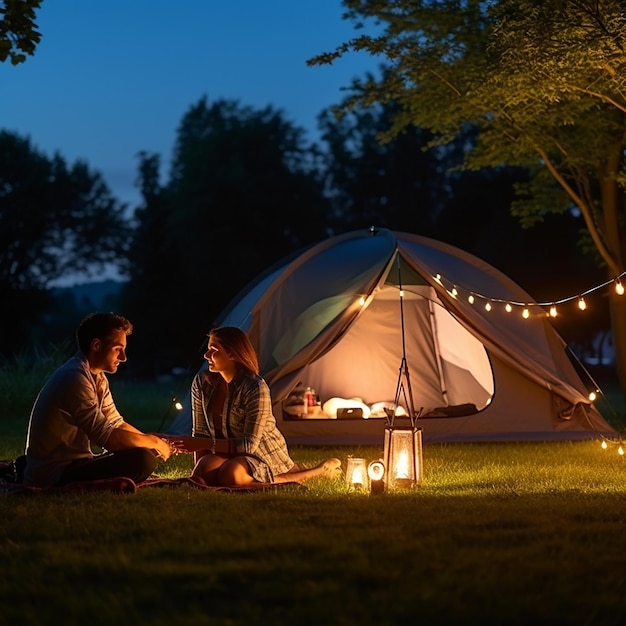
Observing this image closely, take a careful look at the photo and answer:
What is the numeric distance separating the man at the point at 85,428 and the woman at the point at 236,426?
0.32 m

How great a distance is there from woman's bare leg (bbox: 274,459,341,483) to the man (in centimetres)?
77

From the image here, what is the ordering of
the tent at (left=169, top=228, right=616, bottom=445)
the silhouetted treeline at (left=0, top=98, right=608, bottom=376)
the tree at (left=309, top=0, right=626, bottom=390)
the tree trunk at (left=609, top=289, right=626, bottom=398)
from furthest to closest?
1. the silhouetted treeline at (left=0, top=98, right=608, bottom=376)
2. the tree trunk at (left=609, top=289, right=626, bottom=398)
3. the tree at (left=309, top=0, right=626, bottom=390)
4. the tent at (left=169, top=228, right=616, bottom=445)

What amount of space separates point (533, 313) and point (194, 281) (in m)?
23.8

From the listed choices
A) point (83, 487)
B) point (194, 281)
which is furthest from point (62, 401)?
point (194, 281)

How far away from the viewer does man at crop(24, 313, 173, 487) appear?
578 centimetres

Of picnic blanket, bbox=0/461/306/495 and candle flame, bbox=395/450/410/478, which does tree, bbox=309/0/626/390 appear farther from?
picnic blanket, bbox=0/461/306/495

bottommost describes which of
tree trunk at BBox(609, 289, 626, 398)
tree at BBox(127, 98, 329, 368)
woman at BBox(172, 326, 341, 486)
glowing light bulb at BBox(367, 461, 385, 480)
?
glowing light bulb at BBox(367, 461, 385, 480)

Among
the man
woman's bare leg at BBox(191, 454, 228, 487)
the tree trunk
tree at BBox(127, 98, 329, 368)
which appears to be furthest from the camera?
tree at BBox(127, 98, 329, 368)

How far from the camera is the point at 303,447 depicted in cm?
906

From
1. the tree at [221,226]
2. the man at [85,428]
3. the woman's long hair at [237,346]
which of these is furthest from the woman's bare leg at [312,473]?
the tree at [221,226]

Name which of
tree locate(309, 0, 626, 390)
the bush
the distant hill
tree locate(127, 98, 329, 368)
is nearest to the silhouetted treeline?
tree locate(127, 98, 329, 368)

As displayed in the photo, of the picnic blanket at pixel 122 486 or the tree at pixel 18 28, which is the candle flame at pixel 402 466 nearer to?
the picnic blanket at pixel 122 486

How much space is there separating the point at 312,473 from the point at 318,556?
8.08 feet

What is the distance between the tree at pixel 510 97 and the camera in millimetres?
9578
